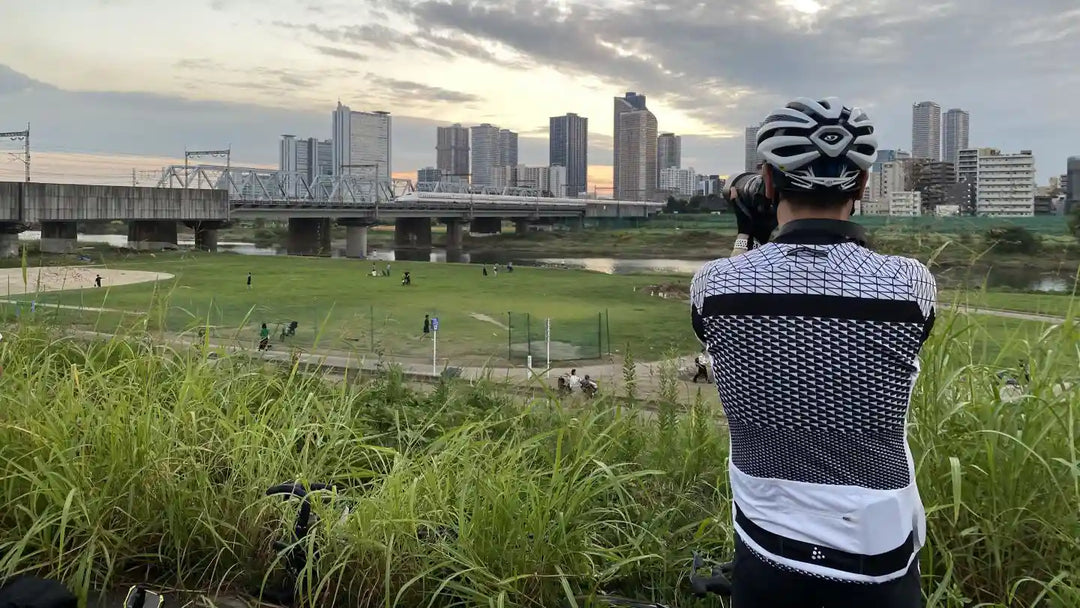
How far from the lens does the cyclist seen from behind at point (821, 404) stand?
1.73 metres

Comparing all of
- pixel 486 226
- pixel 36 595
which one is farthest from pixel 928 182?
pixel 486 226

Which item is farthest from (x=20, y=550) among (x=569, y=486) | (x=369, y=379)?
(x=369, y=379)

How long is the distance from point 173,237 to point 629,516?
82557 millimetres

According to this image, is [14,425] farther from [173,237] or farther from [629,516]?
[173,237]

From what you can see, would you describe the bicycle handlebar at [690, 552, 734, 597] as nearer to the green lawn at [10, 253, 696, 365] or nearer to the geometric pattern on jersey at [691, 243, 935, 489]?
the geometric pattern on jersey at [691, 243, 935, 489]

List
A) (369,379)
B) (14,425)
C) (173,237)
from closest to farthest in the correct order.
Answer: (14,425), (369,379), (173,237)

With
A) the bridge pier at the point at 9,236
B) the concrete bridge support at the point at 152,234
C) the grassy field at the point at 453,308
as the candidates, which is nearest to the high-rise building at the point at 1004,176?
the grassy field at the point at 453,308

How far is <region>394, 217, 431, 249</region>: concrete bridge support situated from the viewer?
106750 millimetres

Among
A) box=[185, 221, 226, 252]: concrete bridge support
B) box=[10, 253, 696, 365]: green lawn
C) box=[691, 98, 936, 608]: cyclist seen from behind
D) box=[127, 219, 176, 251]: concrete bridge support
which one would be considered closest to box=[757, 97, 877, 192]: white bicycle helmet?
box=[691, 98, 936, 608]: cyclist seen from behind

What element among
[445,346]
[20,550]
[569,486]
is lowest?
[445,346]

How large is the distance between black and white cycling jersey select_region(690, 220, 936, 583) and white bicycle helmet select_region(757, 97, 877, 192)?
152 mm

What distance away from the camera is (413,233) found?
356ft

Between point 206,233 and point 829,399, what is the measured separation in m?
82.4

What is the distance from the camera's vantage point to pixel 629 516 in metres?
3.08
